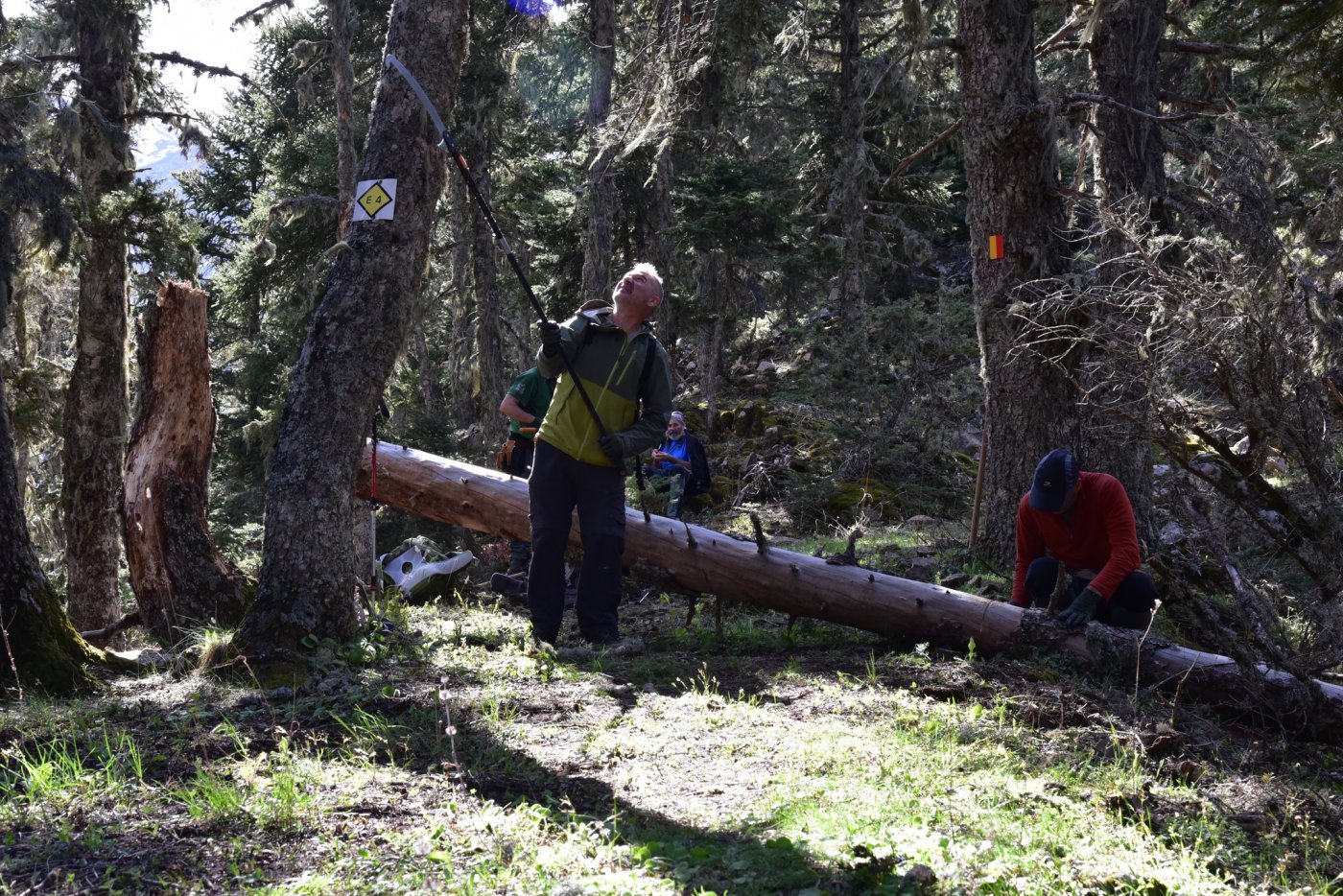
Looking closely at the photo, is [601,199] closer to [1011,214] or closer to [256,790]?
[1011,214]

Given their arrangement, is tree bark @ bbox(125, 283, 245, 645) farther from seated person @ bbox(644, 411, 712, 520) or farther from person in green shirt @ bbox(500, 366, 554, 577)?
seated person @ bbox(644, 411, 712, 520)

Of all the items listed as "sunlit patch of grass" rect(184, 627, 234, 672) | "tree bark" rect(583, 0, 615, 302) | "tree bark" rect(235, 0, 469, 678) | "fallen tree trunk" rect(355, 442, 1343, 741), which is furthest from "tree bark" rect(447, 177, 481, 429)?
"sunlit patch of grass" rect(184, 627, 234, 672)

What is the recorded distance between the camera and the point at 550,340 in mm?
6426

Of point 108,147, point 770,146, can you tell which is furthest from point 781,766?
point 770,146

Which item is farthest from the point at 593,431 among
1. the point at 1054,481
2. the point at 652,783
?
the point at 1054,481

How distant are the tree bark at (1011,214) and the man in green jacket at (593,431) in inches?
131

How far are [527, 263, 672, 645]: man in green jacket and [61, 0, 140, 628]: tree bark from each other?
27.0ft

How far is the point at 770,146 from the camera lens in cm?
2708

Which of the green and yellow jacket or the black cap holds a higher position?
the green and yellow jacket

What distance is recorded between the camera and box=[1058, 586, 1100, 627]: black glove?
6371mm

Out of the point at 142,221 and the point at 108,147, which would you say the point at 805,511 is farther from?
the point at 108,147

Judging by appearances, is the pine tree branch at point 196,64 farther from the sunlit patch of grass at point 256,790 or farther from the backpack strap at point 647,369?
the sunlit patch of grass at point 256,790

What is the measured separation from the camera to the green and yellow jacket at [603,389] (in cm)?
656

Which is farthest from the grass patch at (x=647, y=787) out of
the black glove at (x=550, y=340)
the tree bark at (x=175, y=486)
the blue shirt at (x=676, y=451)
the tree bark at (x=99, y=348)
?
the tree bark at (x=99, y=348)
